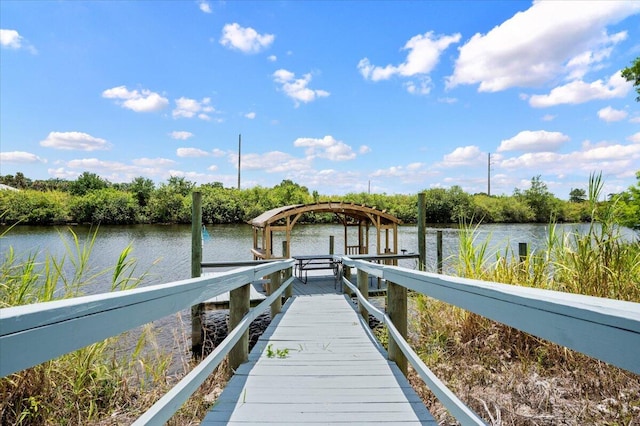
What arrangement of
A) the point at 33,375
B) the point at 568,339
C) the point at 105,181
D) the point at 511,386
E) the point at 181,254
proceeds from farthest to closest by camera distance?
the point at 105,181 → the point at 181,254 → the point at 511,386 → the point at 33,375 → the point at 568,339

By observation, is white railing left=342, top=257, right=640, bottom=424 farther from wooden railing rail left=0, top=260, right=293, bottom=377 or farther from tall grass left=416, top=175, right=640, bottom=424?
tall grass left=416, top=175, right=640, bottom=424

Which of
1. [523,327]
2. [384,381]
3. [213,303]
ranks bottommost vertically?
[213,303]

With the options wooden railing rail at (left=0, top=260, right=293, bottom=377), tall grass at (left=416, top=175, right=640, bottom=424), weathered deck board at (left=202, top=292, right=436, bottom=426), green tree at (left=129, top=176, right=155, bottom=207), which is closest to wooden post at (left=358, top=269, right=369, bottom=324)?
weathered deck board at (left=202, top=292, right=436, bottom=426)

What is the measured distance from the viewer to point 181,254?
1977 cm

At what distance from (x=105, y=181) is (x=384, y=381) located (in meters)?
66.3

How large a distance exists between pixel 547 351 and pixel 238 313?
2630 millimetres

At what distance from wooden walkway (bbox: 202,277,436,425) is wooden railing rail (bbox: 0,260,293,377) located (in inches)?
40.1

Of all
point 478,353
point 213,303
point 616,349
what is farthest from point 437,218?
point 616,349

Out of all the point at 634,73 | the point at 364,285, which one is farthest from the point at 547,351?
the point at 634,73

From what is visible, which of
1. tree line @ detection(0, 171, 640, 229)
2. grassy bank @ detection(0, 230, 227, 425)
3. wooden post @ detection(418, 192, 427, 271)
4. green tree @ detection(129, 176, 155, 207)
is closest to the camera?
grassy bank @ detection(0, 230, 227, 425)

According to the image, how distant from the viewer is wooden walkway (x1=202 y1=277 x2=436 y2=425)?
191 cm

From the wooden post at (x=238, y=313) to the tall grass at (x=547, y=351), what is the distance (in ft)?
5.26

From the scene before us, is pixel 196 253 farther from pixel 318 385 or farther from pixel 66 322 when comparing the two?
pixel 66 322

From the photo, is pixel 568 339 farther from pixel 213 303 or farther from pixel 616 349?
pixel 213 303
